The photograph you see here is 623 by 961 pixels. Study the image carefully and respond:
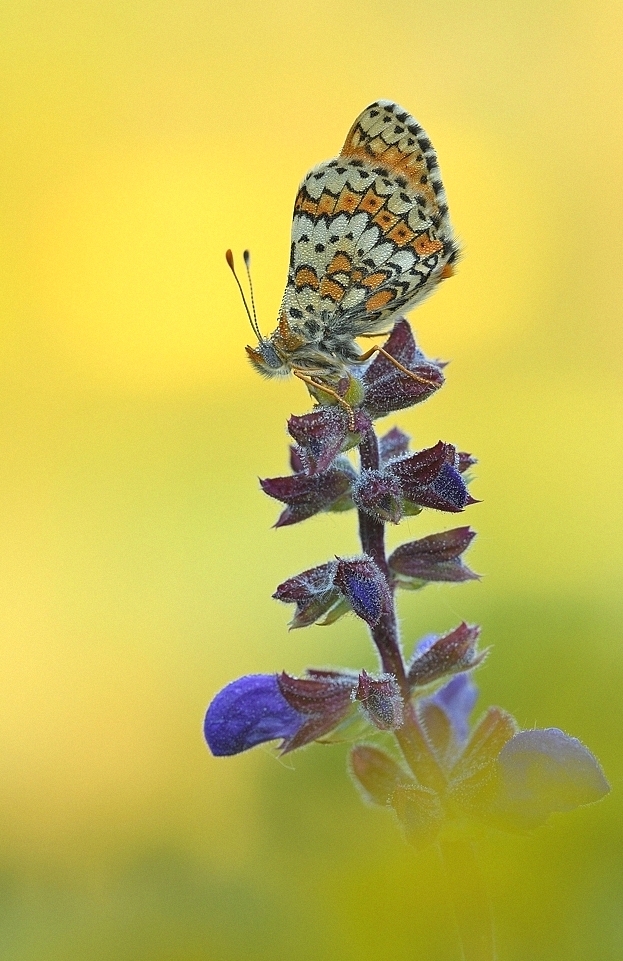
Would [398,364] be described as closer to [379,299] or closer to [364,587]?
[379,299]

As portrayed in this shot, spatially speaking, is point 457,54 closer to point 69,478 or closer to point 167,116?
point 167,116

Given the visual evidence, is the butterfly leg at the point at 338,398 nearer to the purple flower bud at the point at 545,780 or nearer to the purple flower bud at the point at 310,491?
the purple flower bud at the point at 310,491

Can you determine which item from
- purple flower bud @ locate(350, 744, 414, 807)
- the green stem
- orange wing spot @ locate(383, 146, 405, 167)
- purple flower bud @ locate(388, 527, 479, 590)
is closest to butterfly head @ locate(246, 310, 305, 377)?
orange wing spot @ locate(383, 146, 405, 167)

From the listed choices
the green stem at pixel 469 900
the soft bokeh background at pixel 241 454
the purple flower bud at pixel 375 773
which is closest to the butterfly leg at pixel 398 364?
the purple flower bud at pixel 375 773

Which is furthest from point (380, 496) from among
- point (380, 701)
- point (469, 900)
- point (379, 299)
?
point (469, 900)

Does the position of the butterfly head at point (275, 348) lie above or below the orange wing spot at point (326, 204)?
below

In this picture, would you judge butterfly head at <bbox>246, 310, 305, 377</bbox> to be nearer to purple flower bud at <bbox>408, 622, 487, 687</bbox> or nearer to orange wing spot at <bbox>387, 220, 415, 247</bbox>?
orange wing spot at <bbox>387, 220, 415, 247</bbox>
